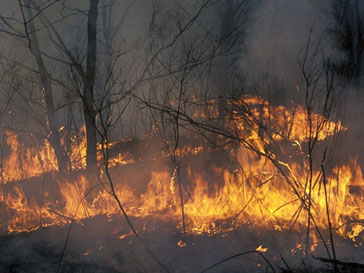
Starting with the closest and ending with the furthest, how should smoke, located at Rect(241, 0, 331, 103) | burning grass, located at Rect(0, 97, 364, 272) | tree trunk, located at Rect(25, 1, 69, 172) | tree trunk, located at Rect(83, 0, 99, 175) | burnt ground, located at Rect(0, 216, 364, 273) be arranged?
burnt ground, located at Rect(0, 216, 364, 273)
burning grass, located at Rect(0, 97, 364, 272)
tree trunk, located at Rect(83, 0, 99, 175)
smoke, located at Rect(241, 0, 331, 103)
tree trunk, located at Rect(25, 1, 69, 172)

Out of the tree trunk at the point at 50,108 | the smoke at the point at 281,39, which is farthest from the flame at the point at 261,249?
the tree trunk at the point at 50,108

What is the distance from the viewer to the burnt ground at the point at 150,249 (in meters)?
2.64

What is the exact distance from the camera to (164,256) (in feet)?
9.31

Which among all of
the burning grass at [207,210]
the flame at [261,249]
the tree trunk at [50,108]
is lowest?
the flame at [261,249]

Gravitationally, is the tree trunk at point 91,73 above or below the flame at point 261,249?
above

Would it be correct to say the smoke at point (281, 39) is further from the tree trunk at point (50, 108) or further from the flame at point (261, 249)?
the tree trunk at point (50, 108)

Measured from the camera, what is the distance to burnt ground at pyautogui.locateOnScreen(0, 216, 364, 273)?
2639 mm

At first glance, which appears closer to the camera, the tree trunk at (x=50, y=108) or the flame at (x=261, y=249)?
the flame at (x=261, y=249)

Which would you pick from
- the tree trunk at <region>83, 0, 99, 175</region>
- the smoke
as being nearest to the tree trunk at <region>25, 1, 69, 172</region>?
the tree trunk at <region>83, 0, 99, 175</region>

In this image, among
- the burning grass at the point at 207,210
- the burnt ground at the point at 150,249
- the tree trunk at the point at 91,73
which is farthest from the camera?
the tree trunk at the point at 91,73

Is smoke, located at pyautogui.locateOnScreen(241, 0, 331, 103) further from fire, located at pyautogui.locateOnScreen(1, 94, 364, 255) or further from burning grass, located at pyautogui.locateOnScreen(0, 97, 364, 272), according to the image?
fire, located at pyautogui.locateOnScreen(1, 94, 364, 255)

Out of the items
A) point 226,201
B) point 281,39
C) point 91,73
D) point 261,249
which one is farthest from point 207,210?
point 281,39

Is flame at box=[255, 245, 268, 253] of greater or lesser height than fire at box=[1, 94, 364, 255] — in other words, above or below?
below

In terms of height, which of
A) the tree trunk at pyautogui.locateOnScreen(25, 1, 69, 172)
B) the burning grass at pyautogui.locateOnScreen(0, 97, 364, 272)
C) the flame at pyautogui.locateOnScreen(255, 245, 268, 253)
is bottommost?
the flame at pyautogui.locateOnScreen(255, 245, 268, 253)
